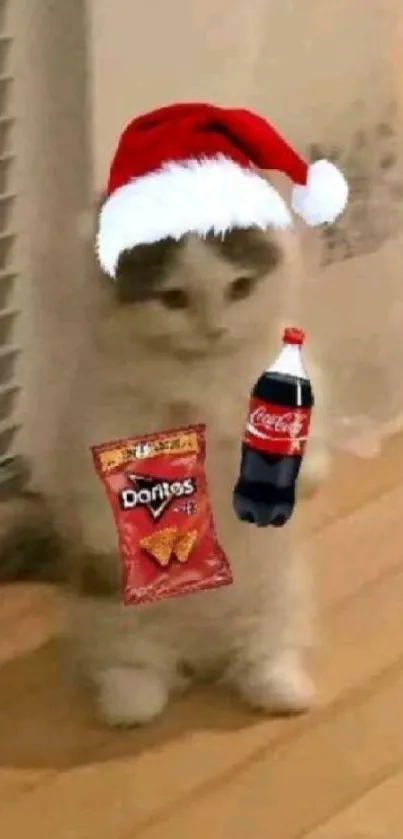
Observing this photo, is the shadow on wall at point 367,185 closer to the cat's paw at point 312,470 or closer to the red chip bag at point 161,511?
the cat's paw at point 312,470

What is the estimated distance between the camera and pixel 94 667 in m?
1.25

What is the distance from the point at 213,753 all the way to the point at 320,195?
19.7 inches

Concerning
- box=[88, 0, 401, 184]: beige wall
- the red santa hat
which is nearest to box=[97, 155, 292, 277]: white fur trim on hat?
the red santa hat

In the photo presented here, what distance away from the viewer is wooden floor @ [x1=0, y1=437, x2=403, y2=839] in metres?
1.15

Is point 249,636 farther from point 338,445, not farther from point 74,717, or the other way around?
point 338,445

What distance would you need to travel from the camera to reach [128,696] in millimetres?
1227

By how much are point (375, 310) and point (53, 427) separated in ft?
1.37

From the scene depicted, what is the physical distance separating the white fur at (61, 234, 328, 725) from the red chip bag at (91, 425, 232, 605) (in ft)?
0.08

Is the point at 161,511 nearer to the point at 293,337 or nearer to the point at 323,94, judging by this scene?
the point at 293,337

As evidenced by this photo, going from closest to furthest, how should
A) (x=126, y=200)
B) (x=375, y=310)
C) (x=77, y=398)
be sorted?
(x=126, y=200), (x=77, y=398), (x=375, y=310)

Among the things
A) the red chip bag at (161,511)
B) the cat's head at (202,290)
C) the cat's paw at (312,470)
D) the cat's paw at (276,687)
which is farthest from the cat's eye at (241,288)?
the cat's paw at (276,687)

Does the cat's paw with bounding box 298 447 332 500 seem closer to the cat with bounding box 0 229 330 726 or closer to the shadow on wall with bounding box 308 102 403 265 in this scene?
the cat with bounding box 0 229 330 726

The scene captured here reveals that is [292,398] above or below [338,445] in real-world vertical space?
above

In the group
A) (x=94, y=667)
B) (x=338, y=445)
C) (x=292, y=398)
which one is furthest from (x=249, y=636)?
(x=338, y=445)
